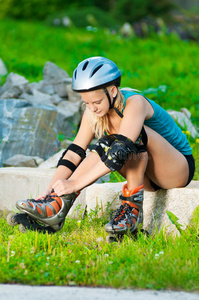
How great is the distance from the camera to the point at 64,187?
9.45 ft

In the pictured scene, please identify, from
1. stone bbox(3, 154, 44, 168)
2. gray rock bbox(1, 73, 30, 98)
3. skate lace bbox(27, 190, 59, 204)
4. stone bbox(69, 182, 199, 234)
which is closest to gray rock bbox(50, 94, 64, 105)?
gray rock bbox(1, 73, 30, 98)

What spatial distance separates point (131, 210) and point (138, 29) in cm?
1051

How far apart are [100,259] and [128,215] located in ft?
1.31

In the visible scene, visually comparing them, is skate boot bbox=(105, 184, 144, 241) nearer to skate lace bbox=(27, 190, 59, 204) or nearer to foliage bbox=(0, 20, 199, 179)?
skate lace bbox=(27, 190, 59, 204)

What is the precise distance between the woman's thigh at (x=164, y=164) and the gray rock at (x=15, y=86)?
10.1 ft

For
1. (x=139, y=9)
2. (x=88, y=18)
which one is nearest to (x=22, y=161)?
(x=88, y=18)

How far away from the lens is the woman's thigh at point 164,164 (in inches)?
117

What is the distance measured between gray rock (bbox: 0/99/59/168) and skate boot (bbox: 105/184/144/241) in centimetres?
210

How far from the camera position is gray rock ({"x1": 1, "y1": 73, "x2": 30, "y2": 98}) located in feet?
19.0

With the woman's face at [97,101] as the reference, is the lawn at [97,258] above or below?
below

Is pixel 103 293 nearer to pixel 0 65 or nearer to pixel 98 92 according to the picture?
pixel 98 92

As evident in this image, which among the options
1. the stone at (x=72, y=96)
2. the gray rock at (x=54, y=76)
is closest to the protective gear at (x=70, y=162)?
the stone at (x=72, y=96)

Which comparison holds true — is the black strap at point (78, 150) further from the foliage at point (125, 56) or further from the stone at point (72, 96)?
the stone at point (72, 96)

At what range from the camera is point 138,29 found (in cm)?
1274
